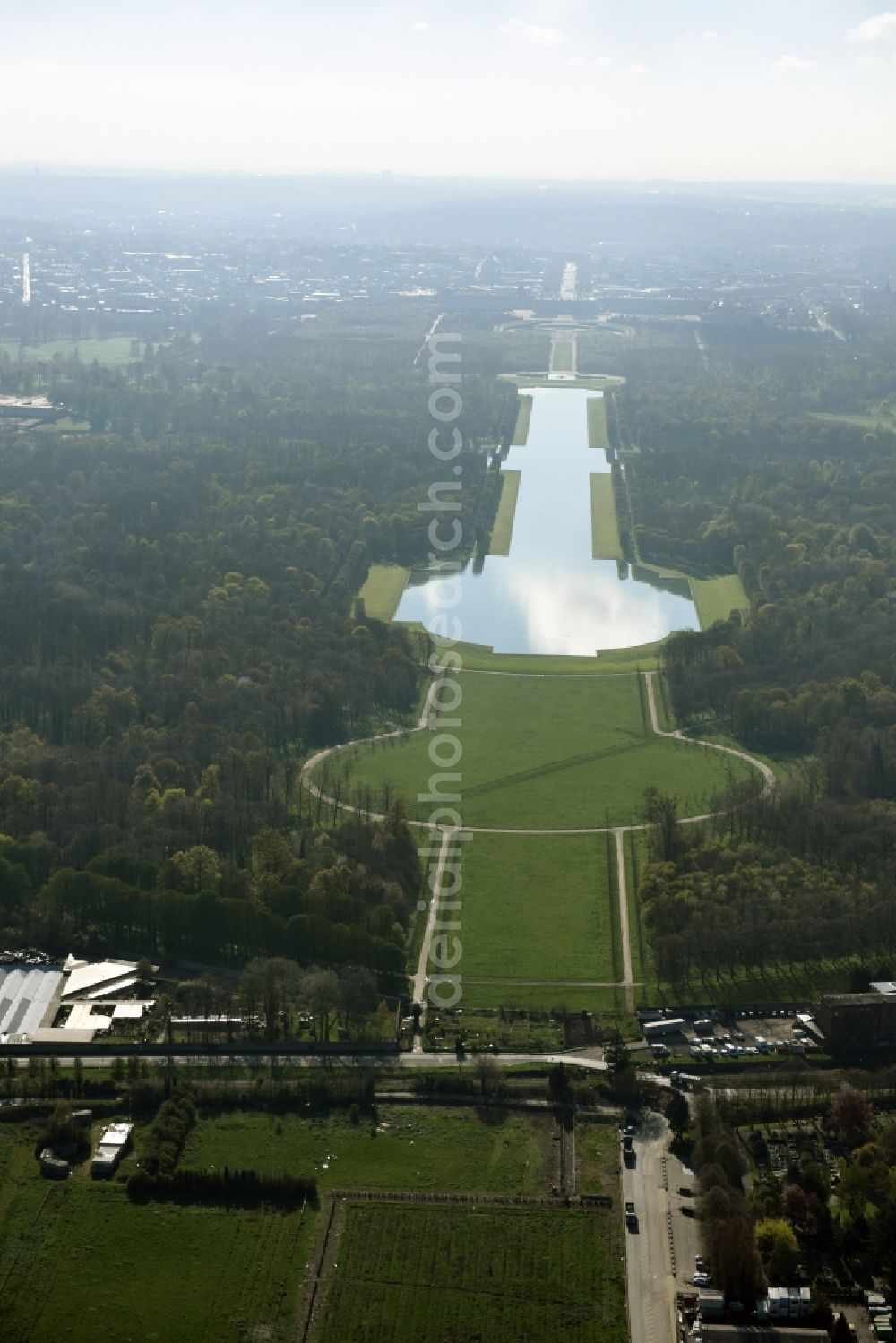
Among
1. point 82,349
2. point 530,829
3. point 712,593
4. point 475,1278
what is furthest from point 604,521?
point 475,1278

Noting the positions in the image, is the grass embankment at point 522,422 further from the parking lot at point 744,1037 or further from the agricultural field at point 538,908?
the parking lot at point 744,1037

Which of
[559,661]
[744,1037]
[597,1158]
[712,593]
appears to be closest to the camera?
[597,1158]

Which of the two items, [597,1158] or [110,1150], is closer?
[110,1150]

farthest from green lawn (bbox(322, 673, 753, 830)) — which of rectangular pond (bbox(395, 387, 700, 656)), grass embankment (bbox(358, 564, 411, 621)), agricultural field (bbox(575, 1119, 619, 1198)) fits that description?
agricultural field (bbox(575, 1119, 619, 1198))

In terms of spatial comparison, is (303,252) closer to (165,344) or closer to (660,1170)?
(165,344)

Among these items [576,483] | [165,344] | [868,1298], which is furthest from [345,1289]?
[165,344]

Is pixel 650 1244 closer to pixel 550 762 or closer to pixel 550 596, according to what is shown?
pixel 550 762
